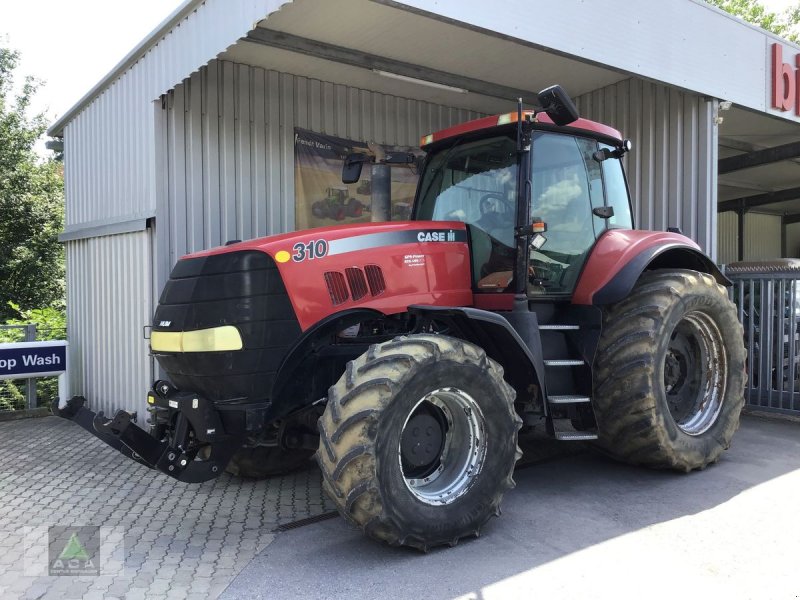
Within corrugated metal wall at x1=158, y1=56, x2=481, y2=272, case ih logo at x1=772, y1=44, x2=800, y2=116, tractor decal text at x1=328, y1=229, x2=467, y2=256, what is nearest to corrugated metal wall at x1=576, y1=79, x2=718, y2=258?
case ih logo at x1=772, y1=44, x2=800, y2=116

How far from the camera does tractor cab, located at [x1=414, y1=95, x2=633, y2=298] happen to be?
173 inches

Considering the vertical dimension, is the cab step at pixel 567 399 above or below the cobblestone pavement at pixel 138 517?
above

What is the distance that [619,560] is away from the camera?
11.4ft

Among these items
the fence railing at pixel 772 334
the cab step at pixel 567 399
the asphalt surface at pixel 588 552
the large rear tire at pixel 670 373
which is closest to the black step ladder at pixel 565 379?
the cab step at pixel 567 399

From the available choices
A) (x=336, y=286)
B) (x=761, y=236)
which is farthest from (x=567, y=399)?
(x=761, y=236)

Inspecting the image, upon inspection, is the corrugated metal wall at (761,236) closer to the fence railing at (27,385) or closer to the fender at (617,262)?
the fender at (617,262)

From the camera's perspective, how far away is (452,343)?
3645 mm

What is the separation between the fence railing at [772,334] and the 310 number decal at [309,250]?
5709 millimetres

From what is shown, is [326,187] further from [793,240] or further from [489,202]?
[793,240]

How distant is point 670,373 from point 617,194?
1.53 m

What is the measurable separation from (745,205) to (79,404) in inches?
655

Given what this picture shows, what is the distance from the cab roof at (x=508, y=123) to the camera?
445cm

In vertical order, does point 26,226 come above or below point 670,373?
above

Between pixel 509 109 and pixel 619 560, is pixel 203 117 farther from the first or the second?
pixel 619 560
